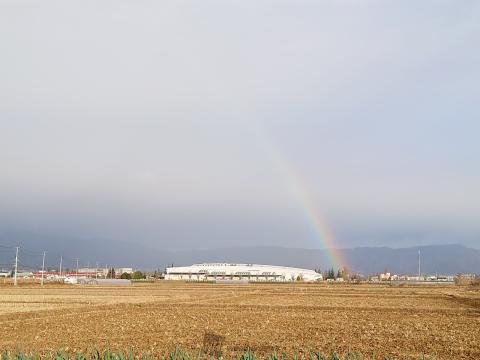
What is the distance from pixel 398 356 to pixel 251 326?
12.5 metres

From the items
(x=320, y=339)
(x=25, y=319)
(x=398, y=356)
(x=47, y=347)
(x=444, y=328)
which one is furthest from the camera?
(x=25, y=319)

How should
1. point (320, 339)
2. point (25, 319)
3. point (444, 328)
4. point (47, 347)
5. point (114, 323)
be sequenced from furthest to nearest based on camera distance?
point (25, 319), point (114, 323), point (444, 328), point (320, 339), point (47, 347)

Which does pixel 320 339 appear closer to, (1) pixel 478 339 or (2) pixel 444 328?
(1) pixel 478 339

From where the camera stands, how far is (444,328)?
32188mm

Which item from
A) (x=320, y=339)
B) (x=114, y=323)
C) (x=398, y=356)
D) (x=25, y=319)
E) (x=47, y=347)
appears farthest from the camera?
(x=25, y=319)

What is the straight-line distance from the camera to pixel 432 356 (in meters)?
21.6

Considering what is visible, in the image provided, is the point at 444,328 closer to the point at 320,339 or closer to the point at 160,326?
the point at 320,339

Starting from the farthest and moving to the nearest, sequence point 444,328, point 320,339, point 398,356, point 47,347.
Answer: point 444,328, point 320,339, point 47,347, point 398,356

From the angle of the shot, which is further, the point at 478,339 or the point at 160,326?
the point at 160,326

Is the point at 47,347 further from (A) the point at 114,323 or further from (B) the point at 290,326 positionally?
(B) the point at 290,326

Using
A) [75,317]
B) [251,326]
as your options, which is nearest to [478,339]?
[251,326]

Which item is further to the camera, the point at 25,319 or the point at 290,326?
the point at 25,319

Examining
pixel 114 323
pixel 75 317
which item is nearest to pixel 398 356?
pixel 114 323

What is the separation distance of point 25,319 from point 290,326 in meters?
18.3
